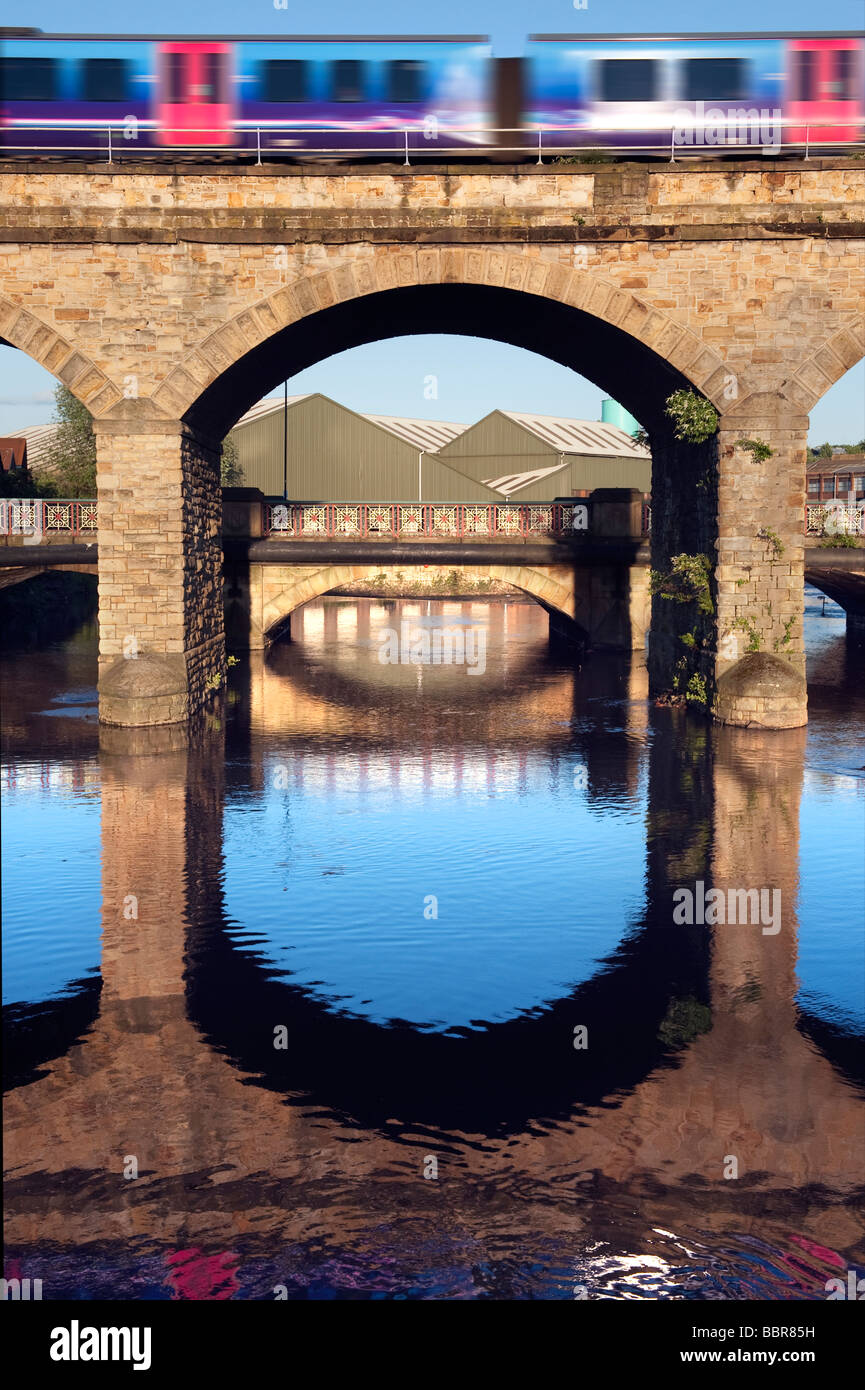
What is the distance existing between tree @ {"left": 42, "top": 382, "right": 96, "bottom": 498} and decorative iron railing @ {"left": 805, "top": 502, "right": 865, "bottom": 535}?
29.7 meters

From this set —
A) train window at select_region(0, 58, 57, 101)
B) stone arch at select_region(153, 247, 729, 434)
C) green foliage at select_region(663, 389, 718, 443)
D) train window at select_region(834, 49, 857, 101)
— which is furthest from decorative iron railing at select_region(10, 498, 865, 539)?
train window at select_region(834, 49, 857, 101)

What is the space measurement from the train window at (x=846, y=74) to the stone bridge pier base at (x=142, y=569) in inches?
476

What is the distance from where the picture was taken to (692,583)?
872 inches

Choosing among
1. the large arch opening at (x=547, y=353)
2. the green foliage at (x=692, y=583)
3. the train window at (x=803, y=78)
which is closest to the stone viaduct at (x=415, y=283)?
the large arch opening at (x=547, y=353)

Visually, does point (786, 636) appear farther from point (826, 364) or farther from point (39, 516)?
point (39, 516)

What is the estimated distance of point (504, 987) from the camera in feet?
30.8

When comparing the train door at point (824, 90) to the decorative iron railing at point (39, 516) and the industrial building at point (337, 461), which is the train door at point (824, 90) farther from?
the industrial building at point (337, 461)

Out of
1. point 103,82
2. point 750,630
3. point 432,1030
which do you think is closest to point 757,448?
point 750,630

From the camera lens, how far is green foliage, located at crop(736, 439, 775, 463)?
20.4 metres

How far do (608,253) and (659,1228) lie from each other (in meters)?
17.1

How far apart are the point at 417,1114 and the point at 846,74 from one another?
63.8ft

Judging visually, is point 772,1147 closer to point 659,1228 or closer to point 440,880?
point 659,1228

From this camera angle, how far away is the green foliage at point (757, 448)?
20.4 meters
